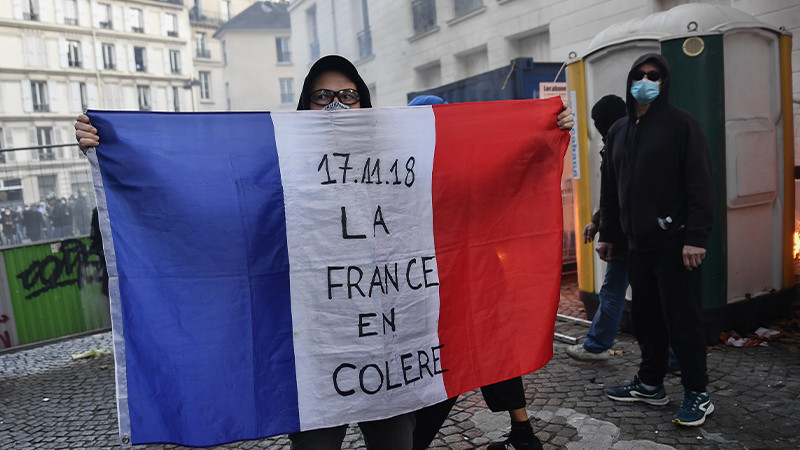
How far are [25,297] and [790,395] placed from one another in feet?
23.3

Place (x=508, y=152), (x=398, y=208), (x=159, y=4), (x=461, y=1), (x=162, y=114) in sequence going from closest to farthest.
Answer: (x=162, y=114) → (x=398, y=208) → (x=508, y=152) → (x=461, y=1) → (x=159, y=4)

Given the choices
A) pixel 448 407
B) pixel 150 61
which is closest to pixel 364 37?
pixel 448 407

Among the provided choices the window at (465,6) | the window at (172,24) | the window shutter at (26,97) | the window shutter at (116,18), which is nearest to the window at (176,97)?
the window at (172,24)

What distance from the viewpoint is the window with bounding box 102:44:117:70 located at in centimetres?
5022

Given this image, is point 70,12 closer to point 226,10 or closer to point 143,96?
point 143,96

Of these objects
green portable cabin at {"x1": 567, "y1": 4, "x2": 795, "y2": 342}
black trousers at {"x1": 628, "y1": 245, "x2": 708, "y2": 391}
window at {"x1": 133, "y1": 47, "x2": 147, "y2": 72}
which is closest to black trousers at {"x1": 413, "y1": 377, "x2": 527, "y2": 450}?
black trousers at {"x1": 628, "y1": 245, "x2": 708, "y2": 391}

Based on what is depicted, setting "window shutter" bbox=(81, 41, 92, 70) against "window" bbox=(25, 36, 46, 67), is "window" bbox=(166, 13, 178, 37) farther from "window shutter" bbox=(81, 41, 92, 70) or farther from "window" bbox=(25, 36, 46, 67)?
"window" bbox=(25, 36, 46, 67)

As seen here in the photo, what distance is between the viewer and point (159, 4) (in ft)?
179

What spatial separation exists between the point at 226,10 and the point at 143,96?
24636mm

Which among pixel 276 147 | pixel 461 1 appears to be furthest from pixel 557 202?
pixel 461 1

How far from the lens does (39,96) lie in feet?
144

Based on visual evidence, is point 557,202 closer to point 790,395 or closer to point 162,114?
point 162,114

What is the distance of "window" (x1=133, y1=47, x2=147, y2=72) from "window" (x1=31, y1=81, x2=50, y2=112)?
9.50 m

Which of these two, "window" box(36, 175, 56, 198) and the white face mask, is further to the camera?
"window" box(36, 175, 56, 198)
